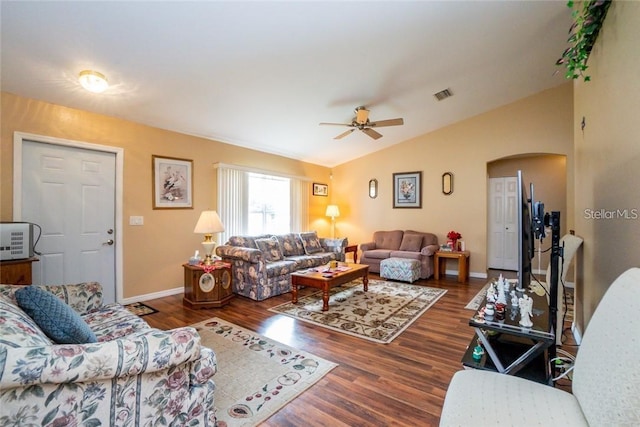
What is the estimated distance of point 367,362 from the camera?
238 centimetres

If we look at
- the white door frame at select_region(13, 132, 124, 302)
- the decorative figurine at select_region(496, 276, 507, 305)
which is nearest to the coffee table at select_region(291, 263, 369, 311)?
the decorative figurine at select_region(496, 276, 507, 305)

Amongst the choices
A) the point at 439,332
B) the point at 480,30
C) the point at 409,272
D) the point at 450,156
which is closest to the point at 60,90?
the point at 480,30

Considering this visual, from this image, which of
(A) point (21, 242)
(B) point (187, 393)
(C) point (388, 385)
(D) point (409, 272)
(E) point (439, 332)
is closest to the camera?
(B) point (187, 393)

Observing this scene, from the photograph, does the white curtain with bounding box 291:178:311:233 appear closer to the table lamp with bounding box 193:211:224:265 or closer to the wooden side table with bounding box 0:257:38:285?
→ the table lamp with bounding box 193:211:224:265

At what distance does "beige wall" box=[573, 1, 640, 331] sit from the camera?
151 cm

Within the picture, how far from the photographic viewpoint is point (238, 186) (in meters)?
5.22

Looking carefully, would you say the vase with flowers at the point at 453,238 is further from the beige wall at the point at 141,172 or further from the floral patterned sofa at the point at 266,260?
the beige wall at the point at 141,172

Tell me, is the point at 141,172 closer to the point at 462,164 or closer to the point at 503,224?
the point at 462,164

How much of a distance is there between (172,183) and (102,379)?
3.59 meters

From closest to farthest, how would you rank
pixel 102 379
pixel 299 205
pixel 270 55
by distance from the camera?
1. pixel 102 379
2. pixel 270 55
3. pixel 299 205

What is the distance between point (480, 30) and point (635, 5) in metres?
1.81

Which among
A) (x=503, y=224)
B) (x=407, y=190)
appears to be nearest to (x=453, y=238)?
(x=407, y=190)

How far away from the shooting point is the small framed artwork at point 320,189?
7035mm

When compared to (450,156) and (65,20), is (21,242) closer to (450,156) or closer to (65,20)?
(65,20)
